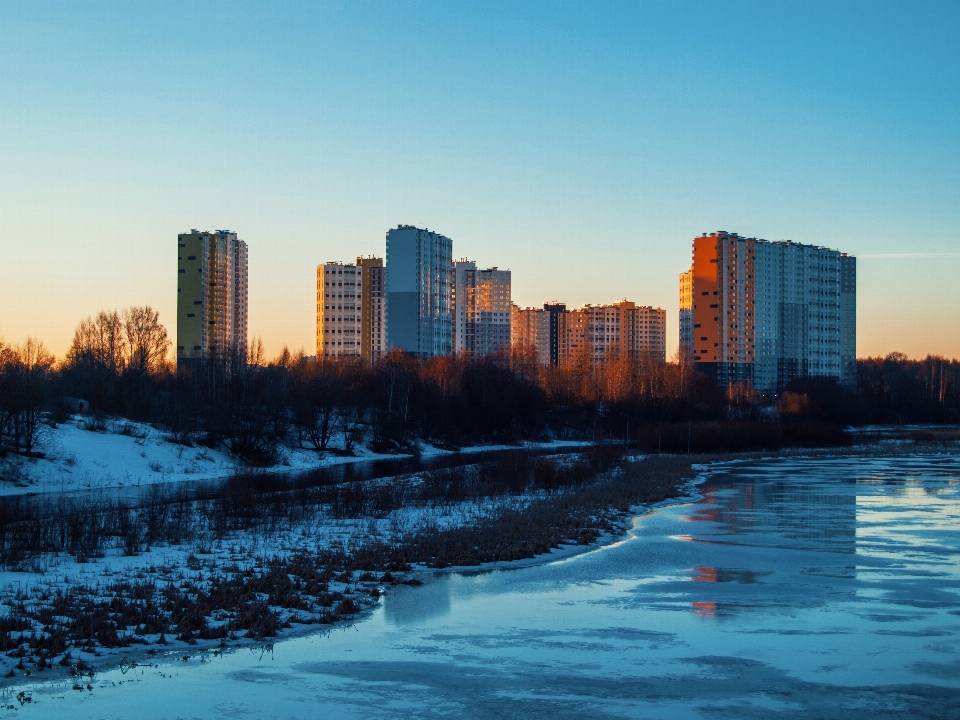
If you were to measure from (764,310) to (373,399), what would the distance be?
332 feet

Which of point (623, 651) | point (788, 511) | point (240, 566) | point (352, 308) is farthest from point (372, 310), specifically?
point (623, 651)

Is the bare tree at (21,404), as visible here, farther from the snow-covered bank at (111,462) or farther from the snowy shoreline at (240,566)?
the snowy shoreline at (240,566)

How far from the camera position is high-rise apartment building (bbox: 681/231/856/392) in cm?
16488

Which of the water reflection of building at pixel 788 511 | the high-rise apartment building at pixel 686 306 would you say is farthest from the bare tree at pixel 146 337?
the high-rise apartment building at pixel 686 306

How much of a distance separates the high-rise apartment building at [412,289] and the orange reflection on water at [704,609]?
436 ft

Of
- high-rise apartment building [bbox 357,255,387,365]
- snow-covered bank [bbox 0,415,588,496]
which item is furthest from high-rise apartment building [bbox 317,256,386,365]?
snow-covered bank [bbox 0,415,588,496]

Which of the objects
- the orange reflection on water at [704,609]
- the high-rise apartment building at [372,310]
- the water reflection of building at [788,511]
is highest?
the high-rise apartment building at [372,310]

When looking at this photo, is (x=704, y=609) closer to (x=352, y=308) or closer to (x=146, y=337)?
(x=146, y=337)

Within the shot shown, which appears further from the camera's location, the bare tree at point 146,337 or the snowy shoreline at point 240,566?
the bare tree at point 146,337

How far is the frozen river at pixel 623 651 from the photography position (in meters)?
8.80

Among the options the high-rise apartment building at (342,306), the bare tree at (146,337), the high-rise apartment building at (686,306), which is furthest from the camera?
the high-rise apartment building at (686,306)

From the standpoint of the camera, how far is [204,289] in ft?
502

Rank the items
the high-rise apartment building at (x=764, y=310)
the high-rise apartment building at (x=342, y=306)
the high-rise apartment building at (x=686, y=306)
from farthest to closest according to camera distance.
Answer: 1. the high-rise apartment building at (x=686, y=306)
2. the high-rise apartment building at (x=764, y=310)
3. the high-rise apartment building at (x=342, y=306)

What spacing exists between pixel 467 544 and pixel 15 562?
833 cm
